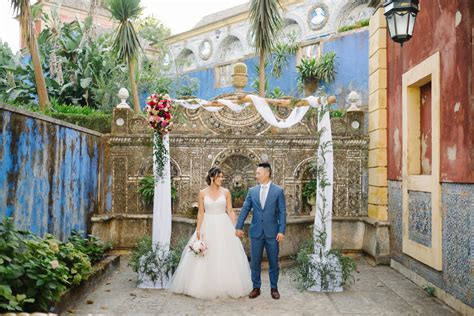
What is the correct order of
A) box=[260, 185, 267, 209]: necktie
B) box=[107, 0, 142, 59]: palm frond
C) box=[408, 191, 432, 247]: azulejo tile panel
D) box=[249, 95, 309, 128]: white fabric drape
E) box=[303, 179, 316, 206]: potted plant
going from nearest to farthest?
1. box=[260, 185, 267, 209]: necktie
2. box=[408, 191, 432, 247]: azulejo tile panel
3. box=[249, 95, 309, 128]: white fabric drape
4. box=[303, 179, 316, 206]: potted plant
5. box=[107, 0, 142, 59]: palm frond

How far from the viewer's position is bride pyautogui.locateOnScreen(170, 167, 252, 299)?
5965 mm

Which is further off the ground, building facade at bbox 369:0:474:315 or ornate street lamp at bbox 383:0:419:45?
ornate street lamp at bbox 383:0:419:45

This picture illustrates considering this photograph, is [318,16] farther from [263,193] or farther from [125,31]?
[263,193]

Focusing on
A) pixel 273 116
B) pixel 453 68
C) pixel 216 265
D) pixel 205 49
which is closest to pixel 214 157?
pixel 273 116

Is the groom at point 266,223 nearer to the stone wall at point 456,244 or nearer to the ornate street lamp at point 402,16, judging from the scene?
the stone wall at point 456,244

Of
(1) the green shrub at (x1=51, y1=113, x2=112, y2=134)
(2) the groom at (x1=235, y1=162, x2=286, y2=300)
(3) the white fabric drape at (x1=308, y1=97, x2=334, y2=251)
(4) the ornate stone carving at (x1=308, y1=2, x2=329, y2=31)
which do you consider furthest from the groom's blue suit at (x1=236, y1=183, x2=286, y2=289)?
(4) the ornate stone carving at (x1=308, y1=2, x2=329, y2=31)

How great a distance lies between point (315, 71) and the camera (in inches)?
518

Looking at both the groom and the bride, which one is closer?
the groom

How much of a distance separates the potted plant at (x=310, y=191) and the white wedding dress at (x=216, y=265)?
11.7ft

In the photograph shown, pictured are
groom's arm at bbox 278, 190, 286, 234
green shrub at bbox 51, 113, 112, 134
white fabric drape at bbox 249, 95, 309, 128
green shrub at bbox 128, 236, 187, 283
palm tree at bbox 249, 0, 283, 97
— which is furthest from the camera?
green shrub at bbox 51, 113, 112, 134

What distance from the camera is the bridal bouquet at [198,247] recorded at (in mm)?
5892

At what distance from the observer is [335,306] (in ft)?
18.8

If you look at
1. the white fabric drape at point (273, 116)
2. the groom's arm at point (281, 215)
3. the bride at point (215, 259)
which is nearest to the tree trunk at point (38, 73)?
the white fabric drape at point (273, 116)

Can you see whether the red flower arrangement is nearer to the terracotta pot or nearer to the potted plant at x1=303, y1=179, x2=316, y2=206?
the potted plant at x1=303, y1=179, x2=316, y2=206
